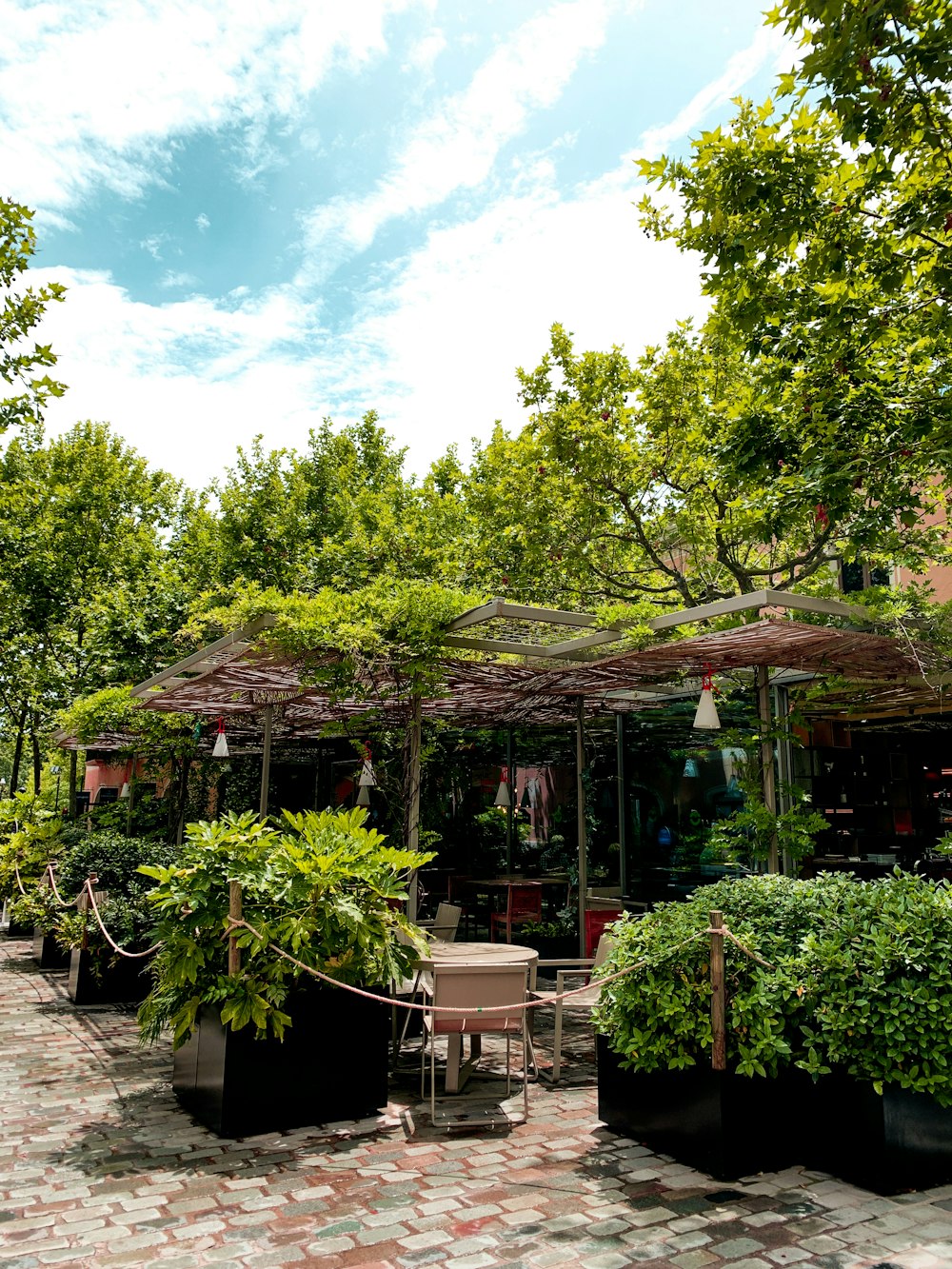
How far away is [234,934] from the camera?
516cm

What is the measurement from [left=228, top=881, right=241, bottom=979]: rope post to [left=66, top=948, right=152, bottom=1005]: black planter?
14.1ft

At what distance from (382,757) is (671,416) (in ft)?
21.6

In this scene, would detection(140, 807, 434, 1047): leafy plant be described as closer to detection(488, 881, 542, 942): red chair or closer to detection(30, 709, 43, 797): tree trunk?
detection(488, 881, 542, 942): red chair

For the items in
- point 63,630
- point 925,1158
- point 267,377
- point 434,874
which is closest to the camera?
point 925,1158

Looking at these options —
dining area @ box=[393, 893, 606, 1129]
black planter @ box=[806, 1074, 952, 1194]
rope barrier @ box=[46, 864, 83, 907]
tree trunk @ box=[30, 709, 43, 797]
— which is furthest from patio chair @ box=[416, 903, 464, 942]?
tree trunk @ box=[30, 709, 43, 797]

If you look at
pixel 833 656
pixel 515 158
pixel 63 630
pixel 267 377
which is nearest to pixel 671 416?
pixel 515 158

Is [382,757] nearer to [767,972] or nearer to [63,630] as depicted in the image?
[63,630]

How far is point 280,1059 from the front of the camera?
515 cm

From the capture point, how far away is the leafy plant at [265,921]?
5.10 metres

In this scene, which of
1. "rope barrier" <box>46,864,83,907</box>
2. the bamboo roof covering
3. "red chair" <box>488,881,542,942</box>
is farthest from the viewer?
"red chair" <box>488,881,542,942</box>

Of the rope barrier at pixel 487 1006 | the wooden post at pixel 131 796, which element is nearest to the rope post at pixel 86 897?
the rope barrier at pixel 487 1006

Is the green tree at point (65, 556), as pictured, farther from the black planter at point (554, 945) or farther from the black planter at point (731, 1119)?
the black planter at point (731, 1119)

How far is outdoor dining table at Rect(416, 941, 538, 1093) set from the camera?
5.88 metres

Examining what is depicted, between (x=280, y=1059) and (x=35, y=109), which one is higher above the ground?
(x=35, y=109)
